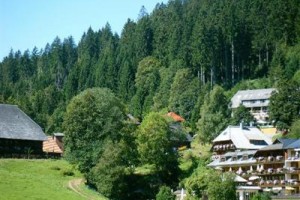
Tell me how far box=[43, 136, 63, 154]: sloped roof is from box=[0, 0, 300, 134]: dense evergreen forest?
1563cm

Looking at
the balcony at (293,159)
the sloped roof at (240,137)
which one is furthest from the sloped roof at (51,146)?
the balcony at (293,159)

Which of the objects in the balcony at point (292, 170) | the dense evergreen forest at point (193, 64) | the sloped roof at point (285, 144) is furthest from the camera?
the dense evergreen forest at point (193, 64)

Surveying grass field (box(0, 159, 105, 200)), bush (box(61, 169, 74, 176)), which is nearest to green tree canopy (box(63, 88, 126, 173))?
bush (box(61, 169, 74, 176))

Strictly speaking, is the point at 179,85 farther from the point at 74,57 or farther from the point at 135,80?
the point at 74,57

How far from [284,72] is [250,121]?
54.4ft

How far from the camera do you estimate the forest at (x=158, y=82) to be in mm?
75500

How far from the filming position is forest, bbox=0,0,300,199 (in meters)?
75.5

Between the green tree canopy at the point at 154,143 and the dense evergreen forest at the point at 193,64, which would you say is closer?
the green tree canopy at the point at 154,143

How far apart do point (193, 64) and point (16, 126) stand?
45.3m

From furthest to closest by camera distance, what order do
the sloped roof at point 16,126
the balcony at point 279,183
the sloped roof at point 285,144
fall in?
the sloped roof at point 16,126
the sloped roof at point 285,144
the balcony at point 279,183

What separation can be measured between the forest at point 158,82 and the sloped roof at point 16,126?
6.83m

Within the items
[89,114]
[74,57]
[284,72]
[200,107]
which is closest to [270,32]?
[284,72]

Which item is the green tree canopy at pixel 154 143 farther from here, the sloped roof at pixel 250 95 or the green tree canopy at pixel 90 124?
the sloped roof at pixel 250 95

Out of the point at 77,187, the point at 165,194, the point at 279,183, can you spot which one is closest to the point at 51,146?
the point at 77,187
